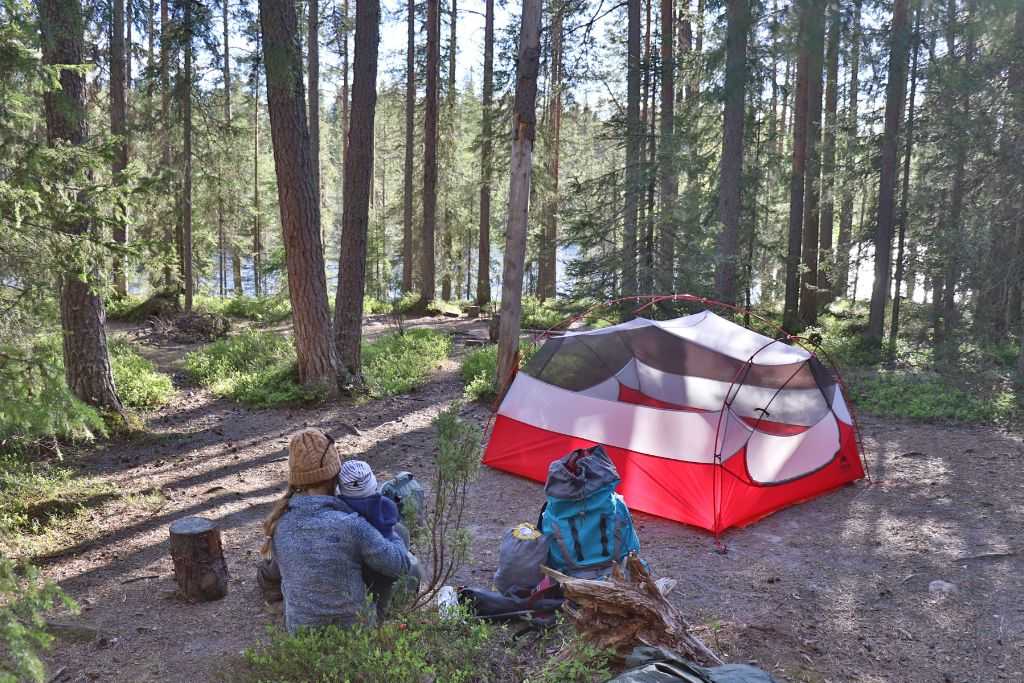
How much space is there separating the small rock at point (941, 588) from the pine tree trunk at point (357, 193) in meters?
7.51

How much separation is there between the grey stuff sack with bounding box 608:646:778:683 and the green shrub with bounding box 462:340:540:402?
647 cm

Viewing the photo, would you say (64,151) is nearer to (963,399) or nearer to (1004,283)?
(963,399)

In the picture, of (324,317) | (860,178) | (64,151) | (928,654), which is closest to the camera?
(928,654)

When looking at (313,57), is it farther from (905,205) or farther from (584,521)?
(584,521)

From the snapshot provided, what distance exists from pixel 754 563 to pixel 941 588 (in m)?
1.22

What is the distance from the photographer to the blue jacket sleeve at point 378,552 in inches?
131

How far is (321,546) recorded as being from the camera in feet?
10.8

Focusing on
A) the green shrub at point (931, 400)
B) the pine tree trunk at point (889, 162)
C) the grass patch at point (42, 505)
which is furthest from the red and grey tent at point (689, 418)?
the pine tree trunk at point (889, 162)

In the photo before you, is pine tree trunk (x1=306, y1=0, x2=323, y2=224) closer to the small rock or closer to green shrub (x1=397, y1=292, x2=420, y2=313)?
green shrub (x1=397, y1=292, x2=420, y2=313)

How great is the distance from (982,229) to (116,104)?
15.9 meters

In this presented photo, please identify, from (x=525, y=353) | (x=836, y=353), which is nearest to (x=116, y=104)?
(x=525, y=353)

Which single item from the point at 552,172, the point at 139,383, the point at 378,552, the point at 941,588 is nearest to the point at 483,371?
the point at 139,383

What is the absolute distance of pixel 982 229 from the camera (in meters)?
10.8

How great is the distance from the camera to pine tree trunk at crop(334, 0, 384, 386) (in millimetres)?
9742
